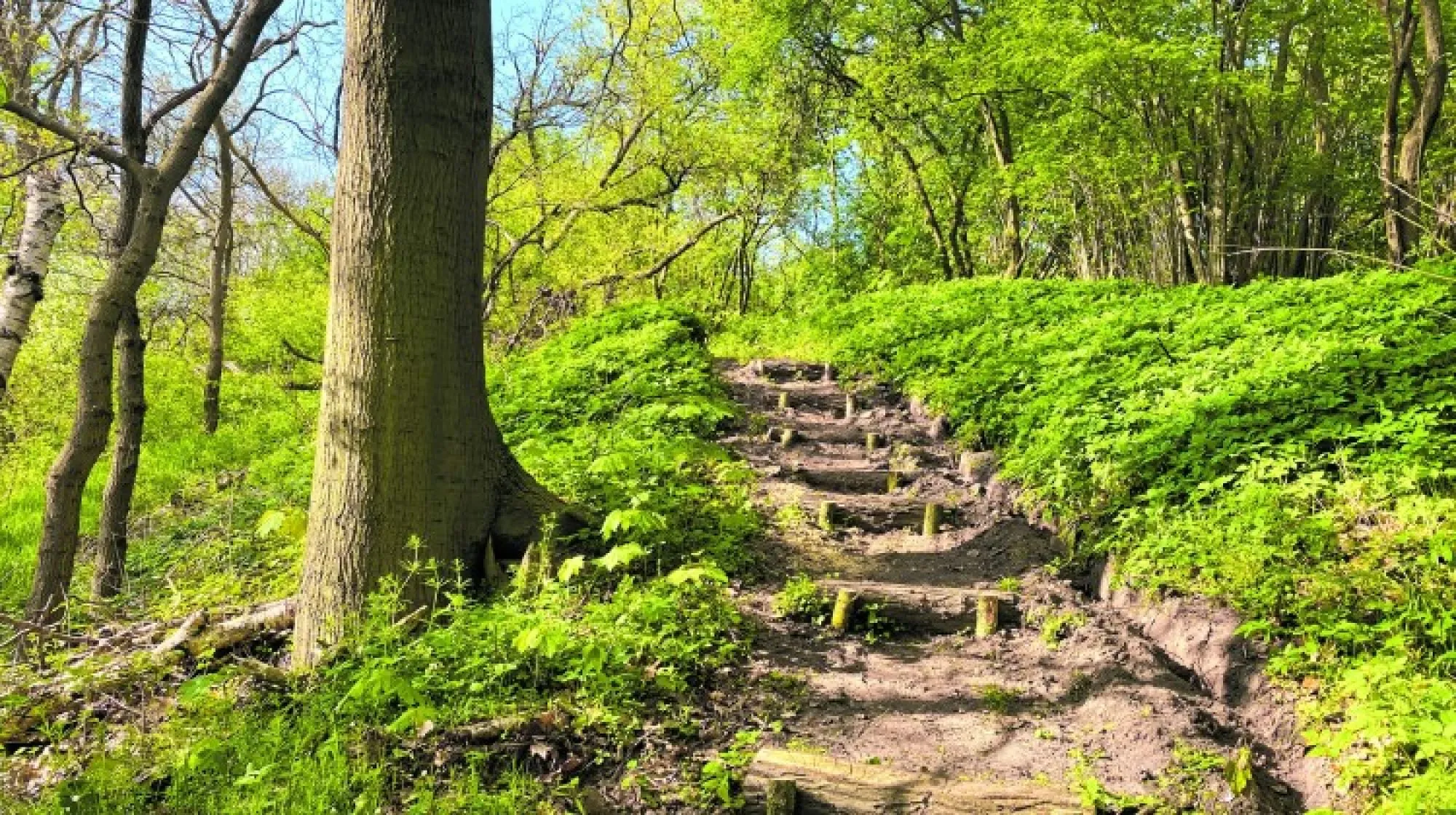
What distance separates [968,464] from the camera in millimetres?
6371

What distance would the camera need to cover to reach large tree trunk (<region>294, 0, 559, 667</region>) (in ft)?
12.4

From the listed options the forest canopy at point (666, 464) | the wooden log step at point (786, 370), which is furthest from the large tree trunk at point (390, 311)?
the wooden log step at point (786, 370)

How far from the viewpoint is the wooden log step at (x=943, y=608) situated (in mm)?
4254

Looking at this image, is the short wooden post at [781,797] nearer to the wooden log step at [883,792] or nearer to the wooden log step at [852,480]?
the wooden log step at [883,792]

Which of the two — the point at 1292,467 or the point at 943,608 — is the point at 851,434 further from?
the point at 1292,467

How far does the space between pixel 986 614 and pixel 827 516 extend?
1.53 m

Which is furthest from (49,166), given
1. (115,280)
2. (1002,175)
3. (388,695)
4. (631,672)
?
(1002,175)

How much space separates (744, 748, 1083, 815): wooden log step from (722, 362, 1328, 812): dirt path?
81 mm

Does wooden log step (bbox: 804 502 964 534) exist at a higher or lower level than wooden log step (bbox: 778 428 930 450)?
lower

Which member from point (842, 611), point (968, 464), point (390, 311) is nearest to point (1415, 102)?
point (968, 464)

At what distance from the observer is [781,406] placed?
8727 mm

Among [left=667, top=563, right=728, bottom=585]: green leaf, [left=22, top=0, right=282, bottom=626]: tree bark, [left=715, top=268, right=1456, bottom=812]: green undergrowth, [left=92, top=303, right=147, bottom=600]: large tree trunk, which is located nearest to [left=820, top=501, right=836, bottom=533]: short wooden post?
[left=715, top=268, right=1456, bottom=812]: green undergrowth

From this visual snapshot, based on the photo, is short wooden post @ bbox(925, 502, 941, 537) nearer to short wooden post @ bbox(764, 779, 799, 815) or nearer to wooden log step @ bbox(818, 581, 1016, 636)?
wooden log step @ bbox(818, 581, 1016, 636)

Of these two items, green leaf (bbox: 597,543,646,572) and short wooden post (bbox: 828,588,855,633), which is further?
short wooden post (bbox: 828,588,855,633)
